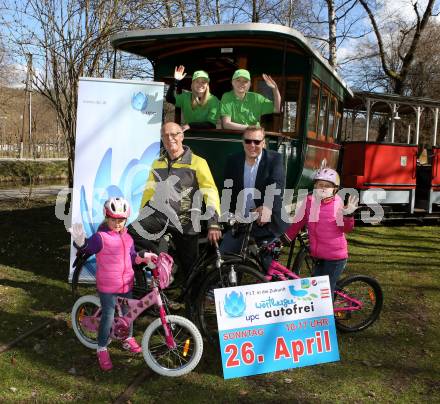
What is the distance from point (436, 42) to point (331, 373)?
29679 mm

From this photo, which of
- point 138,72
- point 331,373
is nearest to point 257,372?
point 331,373

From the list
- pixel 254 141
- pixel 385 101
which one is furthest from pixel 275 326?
pixel 385 101

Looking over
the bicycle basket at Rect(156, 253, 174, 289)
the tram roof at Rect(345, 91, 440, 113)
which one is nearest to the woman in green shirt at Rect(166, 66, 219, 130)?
the bicycle basket at Rect(156, 253, 174, 289)

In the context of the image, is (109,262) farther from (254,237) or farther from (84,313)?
(254,237)

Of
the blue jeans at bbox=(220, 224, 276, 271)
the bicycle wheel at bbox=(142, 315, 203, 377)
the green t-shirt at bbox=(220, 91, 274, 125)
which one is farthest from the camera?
the green t-shirt at bbox=(220, 91, 274, 125)

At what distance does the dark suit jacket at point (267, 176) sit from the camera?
Answer: 4352 millimetres

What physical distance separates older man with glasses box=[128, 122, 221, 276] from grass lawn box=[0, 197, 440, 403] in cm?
91

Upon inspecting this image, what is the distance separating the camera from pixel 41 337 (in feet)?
14.0

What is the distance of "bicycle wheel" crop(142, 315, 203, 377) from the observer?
3.54 metres

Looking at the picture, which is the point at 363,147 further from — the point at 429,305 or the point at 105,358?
the point at 105,358

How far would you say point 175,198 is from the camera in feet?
14.1

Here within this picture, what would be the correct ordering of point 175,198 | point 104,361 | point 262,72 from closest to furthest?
point 104,361
point 175,198
point 262,72

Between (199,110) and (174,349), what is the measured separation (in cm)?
315

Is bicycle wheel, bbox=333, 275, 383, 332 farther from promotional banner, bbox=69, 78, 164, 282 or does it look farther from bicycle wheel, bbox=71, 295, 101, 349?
promotional banner, bbox=69, 78, 164, 282
